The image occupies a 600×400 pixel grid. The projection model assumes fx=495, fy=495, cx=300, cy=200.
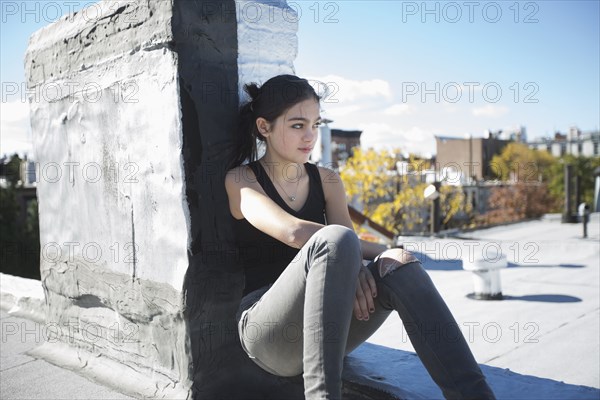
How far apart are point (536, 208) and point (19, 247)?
55.4 ft

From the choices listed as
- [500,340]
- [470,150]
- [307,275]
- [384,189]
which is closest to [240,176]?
[307,275]

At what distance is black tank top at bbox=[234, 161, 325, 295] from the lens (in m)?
1.65

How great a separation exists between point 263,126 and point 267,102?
85 mm

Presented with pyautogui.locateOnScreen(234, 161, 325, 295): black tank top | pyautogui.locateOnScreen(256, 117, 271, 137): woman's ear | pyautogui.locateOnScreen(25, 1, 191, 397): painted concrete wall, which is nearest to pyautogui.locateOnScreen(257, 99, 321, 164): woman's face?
pyautogui.locateOnScreen(256, 117, 271, 137): woman's ear

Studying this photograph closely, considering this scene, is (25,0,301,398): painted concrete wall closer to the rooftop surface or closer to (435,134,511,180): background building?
the rooftop surface

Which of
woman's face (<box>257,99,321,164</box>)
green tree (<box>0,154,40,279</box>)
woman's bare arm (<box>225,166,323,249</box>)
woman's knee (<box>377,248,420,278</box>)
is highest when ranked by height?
woman's face (<box>257,99,321,164</box>)

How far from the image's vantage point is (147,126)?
168 centimetres

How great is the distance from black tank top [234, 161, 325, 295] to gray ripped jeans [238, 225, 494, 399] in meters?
0.21

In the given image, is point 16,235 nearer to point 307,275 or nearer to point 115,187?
point 115,187

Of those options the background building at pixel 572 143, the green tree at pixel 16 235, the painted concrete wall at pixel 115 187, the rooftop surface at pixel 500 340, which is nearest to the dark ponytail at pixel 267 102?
the painted concrete wall at pixel 115 187

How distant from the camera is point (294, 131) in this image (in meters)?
1.69

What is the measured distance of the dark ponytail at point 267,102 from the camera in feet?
5.49

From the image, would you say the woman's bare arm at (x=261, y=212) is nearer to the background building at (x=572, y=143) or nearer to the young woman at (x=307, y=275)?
the young woman at (x=307, y=275)

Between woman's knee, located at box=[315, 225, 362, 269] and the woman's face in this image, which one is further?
the woman's face
